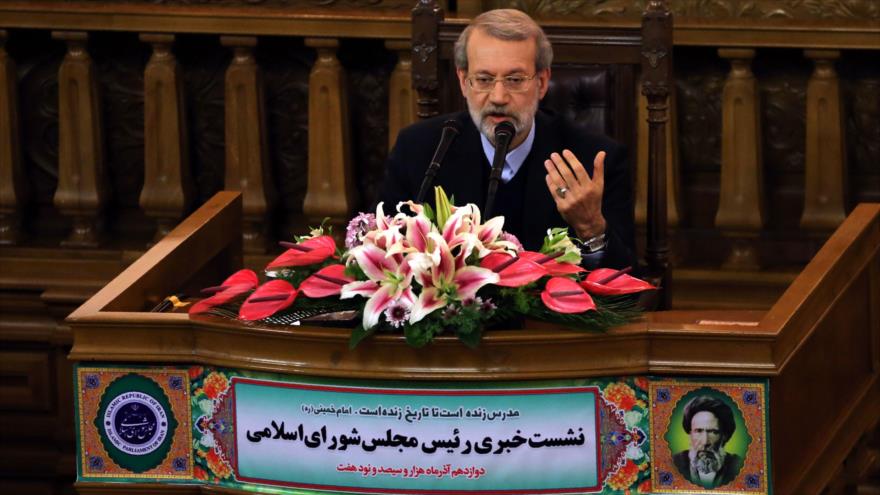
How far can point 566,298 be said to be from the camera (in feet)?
9.79

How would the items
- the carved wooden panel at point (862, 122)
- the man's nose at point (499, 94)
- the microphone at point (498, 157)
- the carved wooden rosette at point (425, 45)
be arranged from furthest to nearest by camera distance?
the carved wooden panel at point (862, 122)
the carved wooden rosette at point (425, 45)
the man's nose at point (499, 94)
the microphone at point (498, 157)

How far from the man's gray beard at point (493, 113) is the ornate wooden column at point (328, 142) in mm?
1371

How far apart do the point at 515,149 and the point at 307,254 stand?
3.15ft

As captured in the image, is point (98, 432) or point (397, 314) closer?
point (397, 314)

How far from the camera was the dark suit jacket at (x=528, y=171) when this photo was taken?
154 inches

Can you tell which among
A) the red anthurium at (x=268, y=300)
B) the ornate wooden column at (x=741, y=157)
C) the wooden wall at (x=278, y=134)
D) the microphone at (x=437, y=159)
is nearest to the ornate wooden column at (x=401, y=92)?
the wooden wall at (x=278, y=134)

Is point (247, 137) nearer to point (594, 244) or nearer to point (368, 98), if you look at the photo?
point (368, 98)

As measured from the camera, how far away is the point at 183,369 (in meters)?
3.13

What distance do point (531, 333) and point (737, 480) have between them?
0.42m

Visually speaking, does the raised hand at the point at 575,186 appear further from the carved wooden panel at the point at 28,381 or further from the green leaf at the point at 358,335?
the carved wooden panel at the point at 28,381

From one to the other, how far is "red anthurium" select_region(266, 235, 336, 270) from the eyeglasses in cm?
73

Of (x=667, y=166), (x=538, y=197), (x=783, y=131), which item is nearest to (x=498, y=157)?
(x=538, y=197)

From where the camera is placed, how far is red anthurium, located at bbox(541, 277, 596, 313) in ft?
9.73

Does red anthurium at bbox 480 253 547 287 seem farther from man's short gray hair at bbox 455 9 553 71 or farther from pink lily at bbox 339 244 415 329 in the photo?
man's short gray hair at bbox 455 9 553 71
